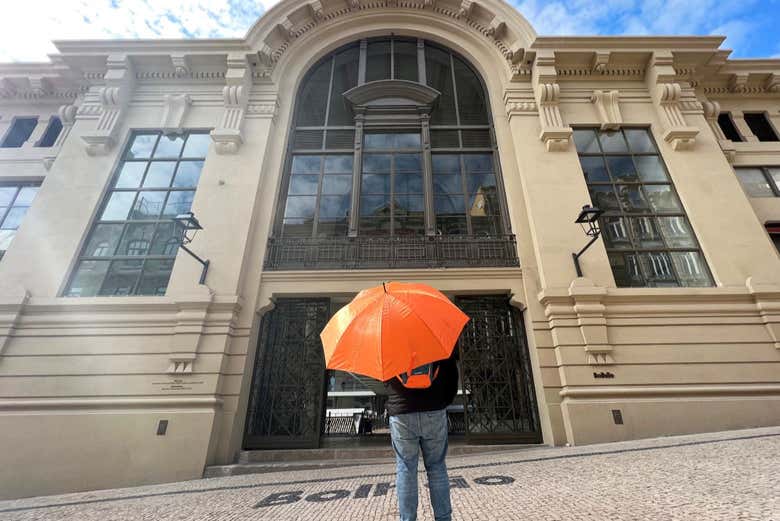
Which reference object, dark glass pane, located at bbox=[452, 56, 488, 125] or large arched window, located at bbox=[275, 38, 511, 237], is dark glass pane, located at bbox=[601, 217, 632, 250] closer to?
large arched window, located at bbox=[275, 38, 511, 237]

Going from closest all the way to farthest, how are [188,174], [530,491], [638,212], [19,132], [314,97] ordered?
[530,491], [638,212], [188,174], [19,132], [314,97]

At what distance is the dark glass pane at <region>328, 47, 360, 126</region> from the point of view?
36.1 ft

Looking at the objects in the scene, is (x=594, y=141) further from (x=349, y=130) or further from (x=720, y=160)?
(x=349, y=130)

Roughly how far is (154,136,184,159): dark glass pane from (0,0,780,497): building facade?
10 centimetres

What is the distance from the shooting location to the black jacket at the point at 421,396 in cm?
263

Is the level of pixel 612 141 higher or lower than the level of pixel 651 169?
higher

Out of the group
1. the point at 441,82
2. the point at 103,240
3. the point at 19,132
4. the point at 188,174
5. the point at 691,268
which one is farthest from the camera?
the point at 441,82

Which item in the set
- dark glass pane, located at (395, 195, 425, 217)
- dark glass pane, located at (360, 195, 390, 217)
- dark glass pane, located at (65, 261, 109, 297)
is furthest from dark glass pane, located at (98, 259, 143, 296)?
dark glass pane, located at (395, 195, 425, 217)

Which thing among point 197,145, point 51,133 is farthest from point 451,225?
point 51,133

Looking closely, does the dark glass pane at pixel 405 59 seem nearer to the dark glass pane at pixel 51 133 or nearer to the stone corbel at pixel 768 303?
the stone corbel at pixel 768 303

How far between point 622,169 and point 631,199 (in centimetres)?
98

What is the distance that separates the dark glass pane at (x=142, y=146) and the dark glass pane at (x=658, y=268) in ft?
45.2

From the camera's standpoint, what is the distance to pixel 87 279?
326 inches

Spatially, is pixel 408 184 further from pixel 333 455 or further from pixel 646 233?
pixel 333 455
